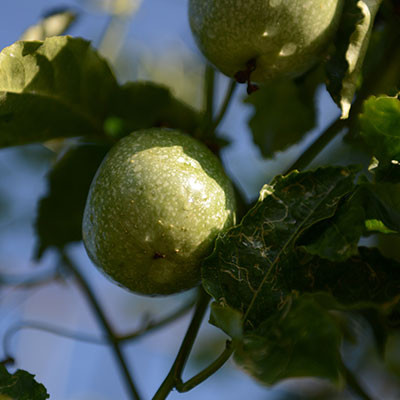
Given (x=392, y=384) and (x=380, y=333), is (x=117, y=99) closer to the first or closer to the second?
(x=380, y=333)

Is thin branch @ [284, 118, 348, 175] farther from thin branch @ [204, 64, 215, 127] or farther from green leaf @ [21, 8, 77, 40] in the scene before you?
green leaf @ [21, 8, 77, 40]

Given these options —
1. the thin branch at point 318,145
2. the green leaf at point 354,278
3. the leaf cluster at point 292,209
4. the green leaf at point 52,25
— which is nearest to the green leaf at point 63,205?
the leaf cluster at point 292,209

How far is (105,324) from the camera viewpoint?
127 cm

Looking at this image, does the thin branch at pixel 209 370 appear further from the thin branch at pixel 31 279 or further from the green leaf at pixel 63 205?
the thin branch at pixel 31 279

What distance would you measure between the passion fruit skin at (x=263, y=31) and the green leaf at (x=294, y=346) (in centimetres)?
40

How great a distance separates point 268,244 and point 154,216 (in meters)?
0.16

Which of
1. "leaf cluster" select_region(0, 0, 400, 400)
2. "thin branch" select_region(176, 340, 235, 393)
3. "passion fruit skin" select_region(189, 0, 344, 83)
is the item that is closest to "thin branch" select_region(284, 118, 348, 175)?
"leaf cluster" select_region(0, 0, 400, 400)

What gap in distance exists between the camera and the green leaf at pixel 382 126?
32.2 inches

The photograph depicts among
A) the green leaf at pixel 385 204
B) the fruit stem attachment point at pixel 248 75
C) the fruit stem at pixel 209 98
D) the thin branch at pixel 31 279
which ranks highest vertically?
the fruit stem attachment point at pixel 248 75

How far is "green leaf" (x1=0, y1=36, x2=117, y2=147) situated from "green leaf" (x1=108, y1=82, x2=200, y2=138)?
0.10 feet

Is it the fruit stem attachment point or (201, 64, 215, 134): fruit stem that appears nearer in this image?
the fruit stem attachment point

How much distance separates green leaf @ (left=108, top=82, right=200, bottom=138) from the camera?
116 centimetres

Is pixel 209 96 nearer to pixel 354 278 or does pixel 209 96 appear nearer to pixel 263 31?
pixel 263 31

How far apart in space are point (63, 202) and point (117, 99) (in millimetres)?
286
